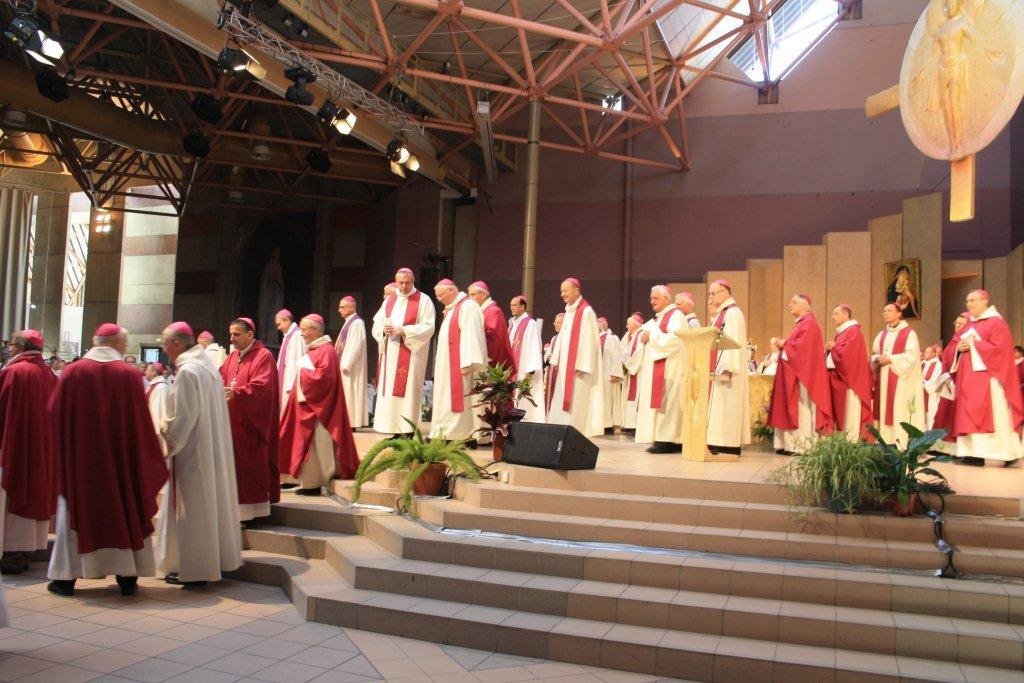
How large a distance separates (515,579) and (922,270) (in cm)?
1090

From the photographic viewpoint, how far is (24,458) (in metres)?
6.55

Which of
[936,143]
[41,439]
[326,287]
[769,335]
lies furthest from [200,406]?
[326,287]

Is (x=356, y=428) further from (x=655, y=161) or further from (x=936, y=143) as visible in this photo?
(x=655, y=161)

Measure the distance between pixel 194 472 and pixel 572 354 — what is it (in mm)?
4552

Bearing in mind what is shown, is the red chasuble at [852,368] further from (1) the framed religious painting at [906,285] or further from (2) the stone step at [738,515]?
(1) the framed religious painting at [906,285]

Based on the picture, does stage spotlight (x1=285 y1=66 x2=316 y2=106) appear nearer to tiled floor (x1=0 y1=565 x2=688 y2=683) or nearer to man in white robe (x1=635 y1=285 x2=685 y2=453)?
man in white robe (x1=635 y1=285 x2=685 y2=453)

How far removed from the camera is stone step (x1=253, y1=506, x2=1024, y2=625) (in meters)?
5.13

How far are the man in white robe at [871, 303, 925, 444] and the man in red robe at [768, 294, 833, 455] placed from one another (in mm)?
1202

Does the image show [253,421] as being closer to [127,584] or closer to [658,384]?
[127,584]

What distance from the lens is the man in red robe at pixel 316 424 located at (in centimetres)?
804

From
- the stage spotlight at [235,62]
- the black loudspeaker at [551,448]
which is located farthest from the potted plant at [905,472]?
the stage spotlight at [235,62]

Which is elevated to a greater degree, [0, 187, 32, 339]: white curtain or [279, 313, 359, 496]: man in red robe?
[0, 187, 32, 339]: white curtain

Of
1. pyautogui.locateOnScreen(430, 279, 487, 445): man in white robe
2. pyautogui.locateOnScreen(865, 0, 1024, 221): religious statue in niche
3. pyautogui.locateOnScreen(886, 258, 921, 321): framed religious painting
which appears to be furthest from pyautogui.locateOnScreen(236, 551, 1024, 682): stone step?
pyautogui.locateOnScreen(886, 258, 921, 321): framed religious painting

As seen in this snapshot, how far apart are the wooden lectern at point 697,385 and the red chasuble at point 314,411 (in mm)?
3180
